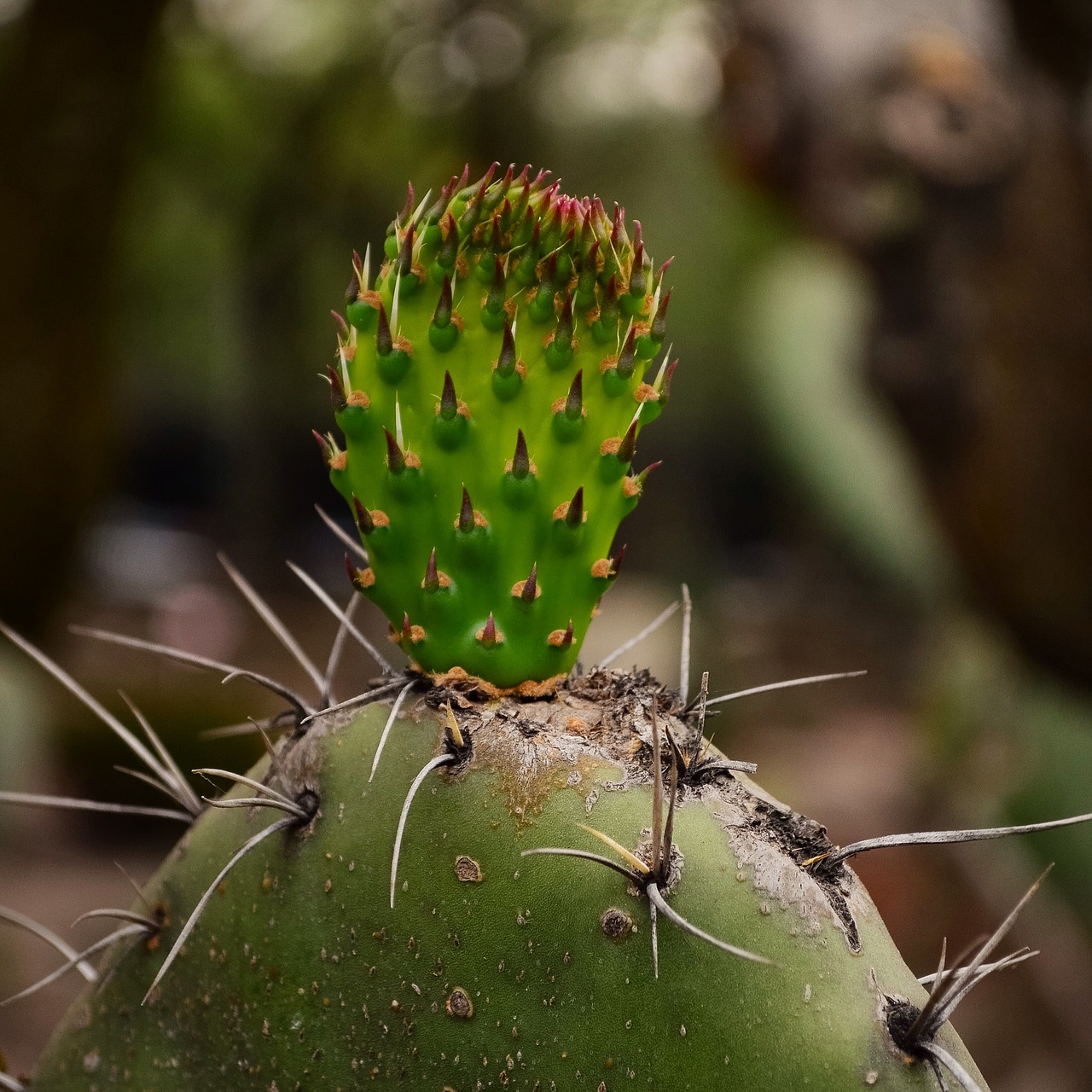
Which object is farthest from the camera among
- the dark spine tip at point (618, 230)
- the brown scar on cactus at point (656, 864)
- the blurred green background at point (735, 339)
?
the blurred green background at point (735, 339)

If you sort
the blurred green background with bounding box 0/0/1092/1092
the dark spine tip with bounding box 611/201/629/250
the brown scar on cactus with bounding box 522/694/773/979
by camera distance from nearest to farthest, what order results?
the brown scar on cactus with bounding box 522/694/773/979, the dark spine tip with bounding box 611/201/629/250, the blurred green background with bounding box 0/0/1092/1092

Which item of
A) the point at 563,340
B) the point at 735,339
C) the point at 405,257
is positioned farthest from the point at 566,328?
the point at 735,339

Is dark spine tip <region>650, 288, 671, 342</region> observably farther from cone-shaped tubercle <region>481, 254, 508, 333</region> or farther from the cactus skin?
the cactus skin

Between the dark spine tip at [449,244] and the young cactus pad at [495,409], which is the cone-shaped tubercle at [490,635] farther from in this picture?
the dark spine tip at [449,244]

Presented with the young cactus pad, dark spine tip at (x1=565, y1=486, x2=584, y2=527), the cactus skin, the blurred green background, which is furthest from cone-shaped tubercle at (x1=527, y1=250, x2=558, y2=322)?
the blurred green background

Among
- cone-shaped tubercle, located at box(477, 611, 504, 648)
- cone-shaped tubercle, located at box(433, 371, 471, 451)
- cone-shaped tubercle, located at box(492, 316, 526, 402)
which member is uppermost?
cone-shaped tubercle, located at box(492, 316, 526, 402)

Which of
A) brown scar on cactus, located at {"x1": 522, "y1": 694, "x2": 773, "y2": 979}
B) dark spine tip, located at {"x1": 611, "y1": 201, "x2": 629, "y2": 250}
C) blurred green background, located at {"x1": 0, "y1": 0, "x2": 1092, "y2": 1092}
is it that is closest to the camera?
brown scar on cactus, located at {"x1": 522, "y1": 694, "x2": 773, "y2": 979}

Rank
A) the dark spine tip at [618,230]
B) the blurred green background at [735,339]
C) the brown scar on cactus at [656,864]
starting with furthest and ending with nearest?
the blurred green background at [735,339], the dark spine tip at [618,230], the brown scar on cactus at [656,864]

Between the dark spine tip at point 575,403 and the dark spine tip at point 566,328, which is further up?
the dark spine tip at point 566,328

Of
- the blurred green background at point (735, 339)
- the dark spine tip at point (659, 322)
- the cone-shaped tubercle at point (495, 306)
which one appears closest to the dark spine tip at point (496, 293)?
the cone-shaped tubercle at point (495, 306)
